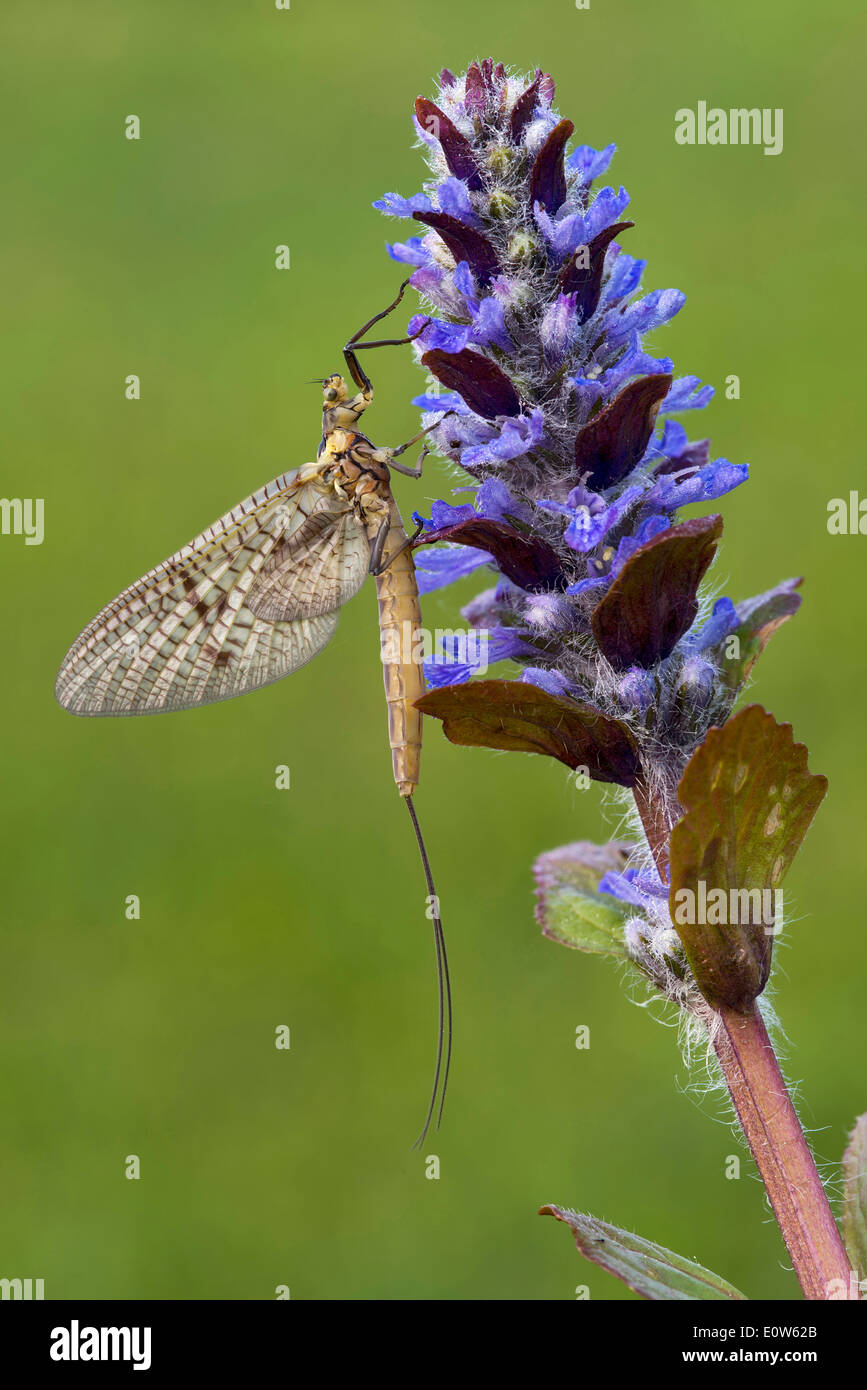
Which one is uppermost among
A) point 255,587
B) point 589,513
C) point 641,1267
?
point 255,587

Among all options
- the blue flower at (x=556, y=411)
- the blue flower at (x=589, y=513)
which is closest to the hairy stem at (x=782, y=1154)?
the blue flower at (x=556, y=411)

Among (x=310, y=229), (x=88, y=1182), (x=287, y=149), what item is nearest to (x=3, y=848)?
(x=88, y=1182)

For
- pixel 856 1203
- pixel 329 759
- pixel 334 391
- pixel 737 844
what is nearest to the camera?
pixel 737 844

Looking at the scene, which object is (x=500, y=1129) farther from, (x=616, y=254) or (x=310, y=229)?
(x=310, y=229)

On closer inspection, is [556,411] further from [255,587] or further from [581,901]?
[255,587]

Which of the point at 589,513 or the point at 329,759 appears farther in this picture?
the point at 329,759

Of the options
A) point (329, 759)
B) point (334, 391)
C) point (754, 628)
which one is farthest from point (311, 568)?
point (329, 759)

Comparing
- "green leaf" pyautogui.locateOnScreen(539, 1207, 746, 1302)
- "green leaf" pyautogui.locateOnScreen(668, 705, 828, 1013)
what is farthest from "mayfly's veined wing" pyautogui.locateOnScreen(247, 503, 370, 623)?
"green leaf" pyautogui.locateOnScreen(539, 1207, 746, 1302)
